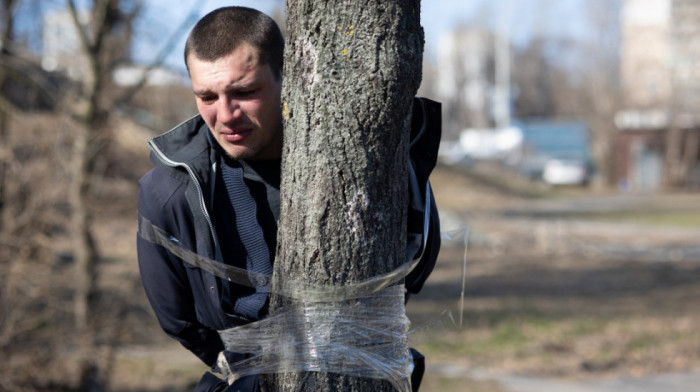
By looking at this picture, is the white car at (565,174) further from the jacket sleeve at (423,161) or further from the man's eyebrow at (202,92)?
the man's eyebrow at (202,92)

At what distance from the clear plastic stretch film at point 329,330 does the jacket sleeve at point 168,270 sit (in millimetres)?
79

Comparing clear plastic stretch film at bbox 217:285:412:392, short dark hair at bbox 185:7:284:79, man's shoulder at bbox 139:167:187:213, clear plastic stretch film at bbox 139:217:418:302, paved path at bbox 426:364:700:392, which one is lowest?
paved path at bbox 426:364:700:392

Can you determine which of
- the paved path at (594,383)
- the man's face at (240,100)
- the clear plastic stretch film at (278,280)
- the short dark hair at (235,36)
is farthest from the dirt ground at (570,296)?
the short dark hair at (235,36)

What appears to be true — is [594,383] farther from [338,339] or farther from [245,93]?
[245,93]

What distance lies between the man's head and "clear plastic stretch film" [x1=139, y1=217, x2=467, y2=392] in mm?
337

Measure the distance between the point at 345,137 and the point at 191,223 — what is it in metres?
0.50

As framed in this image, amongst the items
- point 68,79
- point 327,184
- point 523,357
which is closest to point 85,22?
point 68,79

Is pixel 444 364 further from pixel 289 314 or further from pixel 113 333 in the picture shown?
pixel 289 314

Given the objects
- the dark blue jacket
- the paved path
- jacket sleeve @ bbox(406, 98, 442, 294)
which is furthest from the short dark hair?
the paved path

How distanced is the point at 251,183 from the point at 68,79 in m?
5.79

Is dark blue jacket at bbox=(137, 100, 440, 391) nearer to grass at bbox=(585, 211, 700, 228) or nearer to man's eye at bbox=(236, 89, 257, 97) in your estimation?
man's eye at bbox=(236, 89, 257, 97)

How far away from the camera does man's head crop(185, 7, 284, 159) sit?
1923 millimetres

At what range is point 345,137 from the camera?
183cm

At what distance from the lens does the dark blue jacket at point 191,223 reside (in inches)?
78.4
